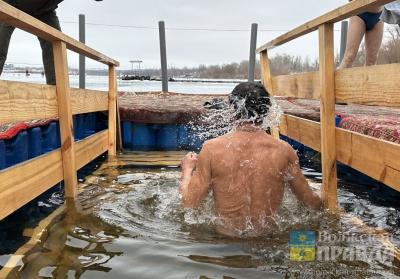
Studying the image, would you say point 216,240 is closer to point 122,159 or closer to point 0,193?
point 0,193

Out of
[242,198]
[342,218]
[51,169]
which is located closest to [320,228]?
[342,218]

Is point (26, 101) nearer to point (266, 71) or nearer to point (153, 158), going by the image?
point (153, 158)

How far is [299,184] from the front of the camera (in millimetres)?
3508

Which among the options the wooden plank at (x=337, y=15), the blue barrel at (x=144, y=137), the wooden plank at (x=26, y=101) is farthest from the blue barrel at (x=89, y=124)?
the wooden plank at (x=337, y=15)

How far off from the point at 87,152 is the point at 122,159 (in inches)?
62.8

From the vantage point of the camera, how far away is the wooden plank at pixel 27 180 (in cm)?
309

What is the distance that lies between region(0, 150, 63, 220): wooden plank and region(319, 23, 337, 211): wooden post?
219 centimetres

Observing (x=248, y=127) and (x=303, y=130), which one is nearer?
(x=248, y=127)

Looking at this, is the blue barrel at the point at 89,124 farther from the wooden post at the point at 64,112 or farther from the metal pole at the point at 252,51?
the metal pole at the point at 252,51

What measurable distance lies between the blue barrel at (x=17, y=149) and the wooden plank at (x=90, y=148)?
0.55m

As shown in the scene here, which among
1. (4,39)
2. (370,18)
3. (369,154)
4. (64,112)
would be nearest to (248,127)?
(369,154)

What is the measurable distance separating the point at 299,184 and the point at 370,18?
3.75 meters

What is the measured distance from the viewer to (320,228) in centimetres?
367

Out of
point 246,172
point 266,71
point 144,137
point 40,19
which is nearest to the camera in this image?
point 246,172
